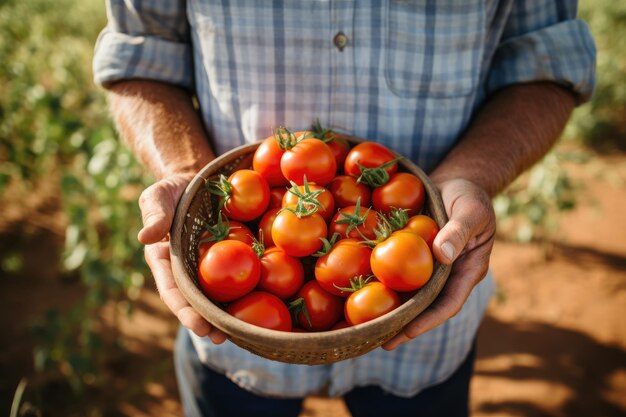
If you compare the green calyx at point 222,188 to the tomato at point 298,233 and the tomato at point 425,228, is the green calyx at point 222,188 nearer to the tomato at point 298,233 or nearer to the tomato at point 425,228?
the tomato at point 298,233

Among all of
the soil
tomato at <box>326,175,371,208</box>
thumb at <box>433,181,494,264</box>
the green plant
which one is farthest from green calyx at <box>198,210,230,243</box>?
the soil

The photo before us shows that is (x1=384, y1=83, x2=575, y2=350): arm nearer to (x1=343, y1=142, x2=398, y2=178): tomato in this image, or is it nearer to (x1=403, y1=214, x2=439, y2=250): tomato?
(x1=403, y1=214, x2=439, y2=250): tomato

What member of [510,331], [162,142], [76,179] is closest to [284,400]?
[162,142]

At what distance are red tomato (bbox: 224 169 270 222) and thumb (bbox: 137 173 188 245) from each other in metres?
0.14

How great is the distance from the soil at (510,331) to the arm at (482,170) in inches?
68.1

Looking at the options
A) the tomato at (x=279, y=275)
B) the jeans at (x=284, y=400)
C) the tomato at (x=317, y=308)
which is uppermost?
the tomato at (x=279, y=275)

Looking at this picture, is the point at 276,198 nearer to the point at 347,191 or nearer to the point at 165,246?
the point at 347,191

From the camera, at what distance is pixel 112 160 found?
2.54 meters

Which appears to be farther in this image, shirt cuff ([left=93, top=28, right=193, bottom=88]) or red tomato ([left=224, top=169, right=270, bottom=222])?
shirt cuff ([left=93, top=28, right=193, bottom=88])

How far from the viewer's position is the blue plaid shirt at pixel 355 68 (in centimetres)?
A: 133

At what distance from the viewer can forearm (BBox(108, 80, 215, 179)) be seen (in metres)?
1.44

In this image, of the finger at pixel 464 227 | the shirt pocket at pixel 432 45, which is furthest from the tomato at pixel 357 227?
the shirt pocket at pixel 432 45

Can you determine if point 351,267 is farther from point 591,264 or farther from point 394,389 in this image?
point 591,264

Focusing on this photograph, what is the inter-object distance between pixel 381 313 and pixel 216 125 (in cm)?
82
